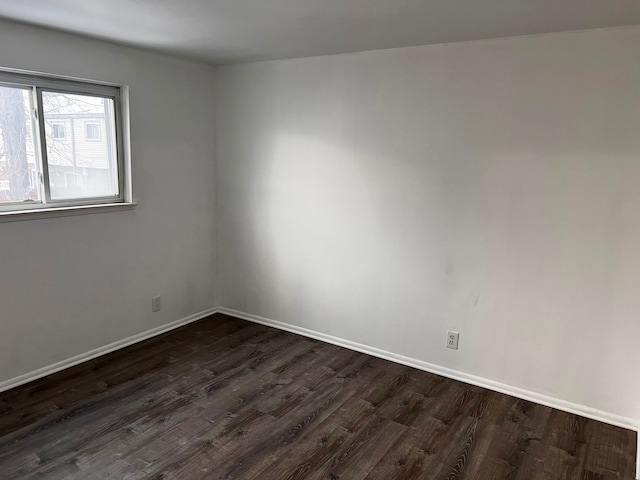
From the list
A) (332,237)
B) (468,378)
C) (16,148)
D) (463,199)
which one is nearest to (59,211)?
(16,148)

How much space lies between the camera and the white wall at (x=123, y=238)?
2.82 metres

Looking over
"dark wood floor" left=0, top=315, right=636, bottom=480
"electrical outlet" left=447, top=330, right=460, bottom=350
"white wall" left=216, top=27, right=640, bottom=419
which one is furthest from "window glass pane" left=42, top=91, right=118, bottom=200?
"electrical outlet" left=447, top=330, right=460, bottom=350

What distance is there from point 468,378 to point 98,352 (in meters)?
2.68

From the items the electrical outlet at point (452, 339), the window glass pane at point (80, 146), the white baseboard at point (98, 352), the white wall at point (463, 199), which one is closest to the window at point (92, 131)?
the window glass pane at point (80, 146)

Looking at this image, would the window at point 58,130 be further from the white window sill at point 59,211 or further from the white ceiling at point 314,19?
the white ceiling at point 314,19

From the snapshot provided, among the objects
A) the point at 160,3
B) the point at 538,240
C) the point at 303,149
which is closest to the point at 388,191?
the point at 303,149

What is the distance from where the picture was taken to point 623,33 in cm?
240

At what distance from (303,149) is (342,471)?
91.8 inches

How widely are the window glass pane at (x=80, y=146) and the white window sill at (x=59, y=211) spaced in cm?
12

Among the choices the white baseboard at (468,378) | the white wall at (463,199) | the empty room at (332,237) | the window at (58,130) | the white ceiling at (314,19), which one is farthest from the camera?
the window at (58,130)

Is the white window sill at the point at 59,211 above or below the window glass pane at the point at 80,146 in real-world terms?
below

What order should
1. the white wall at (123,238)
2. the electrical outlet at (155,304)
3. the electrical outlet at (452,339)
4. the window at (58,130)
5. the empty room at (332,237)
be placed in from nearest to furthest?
1. the empty room at (332,237)
2. the white wall at (123,238)
3. the window at (58,130)
4. the electrical outlet at (452,339)
5. the electrical outlet at (155,304)

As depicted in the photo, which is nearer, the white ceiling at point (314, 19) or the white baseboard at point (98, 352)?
the white ceiling at point (314, 19)

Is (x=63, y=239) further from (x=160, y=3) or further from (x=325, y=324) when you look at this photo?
(x=325, y=324)
